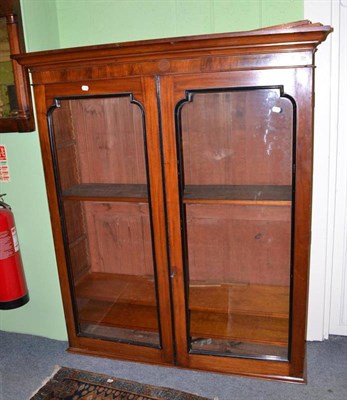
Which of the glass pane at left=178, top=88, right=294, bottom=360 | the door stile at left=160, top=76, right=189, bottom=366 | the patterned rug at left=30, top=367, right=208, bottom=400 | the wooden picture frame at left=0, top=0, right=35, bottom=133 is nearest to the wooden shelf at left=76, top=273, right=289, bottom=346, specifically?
the glass pane at left=178, top=88, right=294, bottom=360

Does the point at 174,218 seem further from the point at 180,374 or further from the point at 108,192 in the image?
the point at 180,374

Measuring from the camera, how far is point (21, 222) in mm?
2260

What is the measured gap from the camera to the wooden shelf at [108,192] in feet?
6.54

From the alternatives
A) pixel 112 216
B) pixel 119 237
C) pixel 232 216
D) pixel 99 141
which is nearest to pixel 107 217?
pixel 112 216

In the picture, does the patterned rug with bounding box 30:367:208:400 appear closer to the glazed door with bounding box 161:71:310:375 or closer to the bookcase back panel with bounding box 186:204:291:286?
the glazed door with bounding box 161:71:310:375

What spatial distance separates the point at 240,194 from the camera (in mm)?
1904

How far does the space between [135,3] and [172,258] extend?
52.5 inches

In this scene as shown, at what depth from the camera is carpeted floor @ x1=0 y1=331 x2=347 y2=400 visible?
190cm

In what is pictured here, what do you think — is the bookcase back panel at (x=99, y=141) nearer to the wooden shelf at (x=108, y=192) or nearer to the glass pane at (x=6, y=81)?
the wooden shelf at (x=108, y=192)

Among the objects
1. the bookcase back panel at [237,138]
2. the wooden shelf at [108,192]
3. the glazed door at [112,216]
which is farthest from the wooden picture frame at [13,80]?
the bookcase back panel at [237,138]

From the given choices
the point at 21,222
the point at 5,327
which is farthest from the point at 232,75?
the point at 5,327

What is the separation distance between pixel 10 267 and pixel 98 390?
31.5 inches

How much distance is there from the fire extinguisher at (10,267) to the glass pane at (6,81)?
0.51 m

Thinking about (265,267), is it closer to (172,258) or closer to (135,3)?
(172,258)
